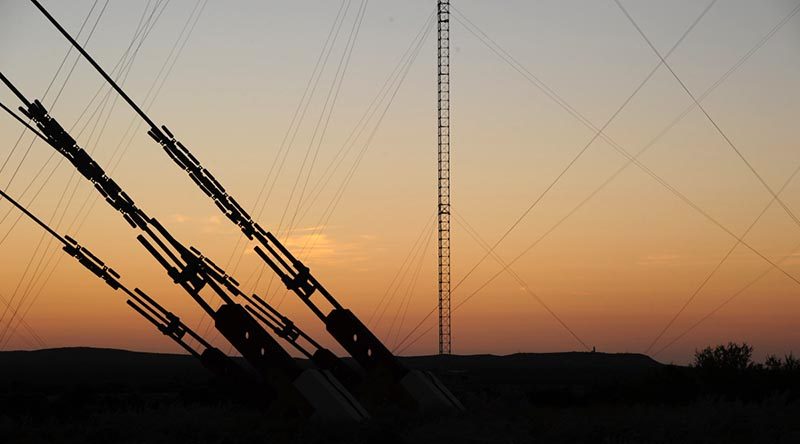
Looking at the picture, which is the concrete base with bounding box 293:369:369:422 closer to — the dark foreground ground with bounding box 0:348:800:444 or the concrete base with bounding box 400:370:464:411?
the dark foreground ground with bounding box 0:348:800:444

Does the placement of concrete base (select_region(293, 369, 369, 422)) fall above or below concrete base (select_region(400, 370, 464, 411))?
below

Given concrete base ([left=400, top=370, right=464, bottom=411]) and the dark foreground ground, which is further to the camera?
concrete base ([left=400, top=370, right=464, bottom=411])

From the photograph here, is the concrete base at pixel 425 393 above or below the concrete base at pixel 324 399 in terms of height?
above

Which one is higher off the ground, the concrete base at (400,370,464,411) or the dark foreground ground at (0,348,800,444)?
the concrete base at (400,370,464,411)

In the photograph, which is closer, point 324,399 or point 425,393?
point 324,399

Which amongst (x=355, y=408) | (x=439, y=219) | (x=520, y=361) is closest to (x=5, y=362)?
(x=520, y=361)

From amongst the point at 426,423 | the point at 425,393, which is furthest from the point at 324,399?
the point at 425,393

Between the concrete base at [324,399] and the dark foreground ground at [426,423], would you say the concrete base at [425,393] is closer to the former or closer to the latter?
the dark foreground ground at [426,423]

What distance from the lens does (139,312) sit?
1183 inches

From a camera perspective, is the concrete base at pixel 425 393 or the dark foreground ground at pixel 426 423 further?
the concrete base at pixel 425 393

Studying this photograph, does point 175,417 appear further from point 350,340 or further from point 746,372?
point 746,372

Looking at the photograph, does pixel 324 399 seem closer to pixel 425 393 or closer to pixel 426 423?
pixel 426 423

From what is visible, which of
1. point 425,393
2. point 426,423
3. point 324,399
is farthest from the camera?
point 425,393

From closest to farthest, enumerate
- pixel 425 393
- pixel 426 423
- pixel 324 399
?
pixel 324 399
pixel 426 423
pixel 425 393
